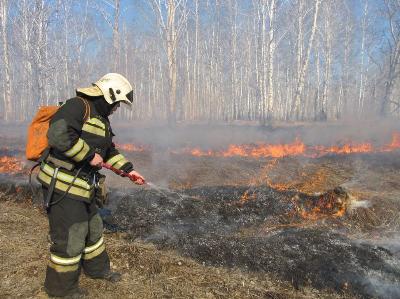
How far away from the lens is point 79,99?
353 cm

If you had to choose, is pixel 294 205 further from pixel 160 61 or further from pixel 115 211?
pixel 160 61

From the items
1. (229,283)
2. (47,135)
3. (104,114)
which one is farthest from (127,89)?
(229,283)

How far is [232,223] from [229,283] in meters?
2.14

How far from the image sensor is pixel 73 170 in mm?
3650

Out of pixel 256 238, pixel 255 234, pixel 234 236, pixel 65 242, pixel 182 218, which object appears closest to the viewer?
pixel 65 242

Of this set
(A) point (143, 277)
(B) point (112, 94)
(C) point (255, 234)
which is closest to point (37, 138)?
(B) point (112, 94)

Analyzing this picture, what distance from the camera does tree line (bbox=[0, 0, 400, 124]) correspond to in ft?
94.6

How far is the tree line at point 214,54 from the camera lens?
28.8m

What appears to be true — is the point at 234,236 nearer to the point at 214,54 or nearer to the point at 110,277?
the point at 110,277

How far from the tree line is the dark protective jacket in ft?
68.3

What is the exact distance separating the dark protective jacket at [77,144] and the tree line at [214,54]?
2081cm

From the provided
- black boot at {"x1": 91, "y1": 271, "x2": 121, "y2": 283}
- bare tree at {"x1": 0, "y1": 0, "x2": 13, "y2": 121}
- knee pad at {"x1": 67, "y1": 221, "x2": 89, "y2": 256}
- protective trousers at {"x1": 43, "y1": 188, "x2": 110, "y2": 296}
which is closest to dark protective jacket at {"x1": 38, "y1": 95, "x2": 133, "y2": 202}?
protective trousers at {"x1": 43, "y1": 188, "x2": 110, "y2": 296}

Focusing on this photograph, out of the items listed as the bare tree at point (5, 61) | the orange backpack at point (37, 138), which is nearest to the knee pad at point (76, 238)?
the orange backpack at point (37, 138)

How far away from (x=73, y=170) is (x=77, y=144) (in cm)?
38
